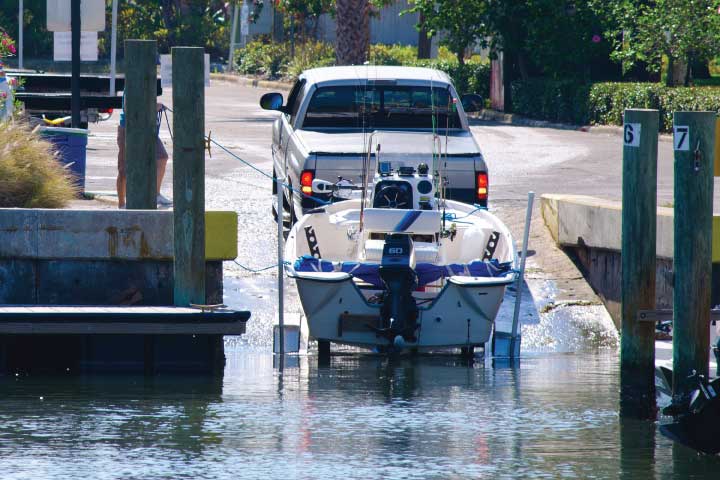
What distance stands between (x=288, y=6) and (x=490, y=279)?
3374cm

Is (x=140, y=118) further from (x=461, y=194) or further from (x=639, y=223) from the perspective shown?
(x=639, y=223)

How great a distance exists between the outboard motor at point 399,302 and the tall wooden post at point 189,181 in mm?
1428

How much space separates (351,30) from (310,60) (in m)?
10.8

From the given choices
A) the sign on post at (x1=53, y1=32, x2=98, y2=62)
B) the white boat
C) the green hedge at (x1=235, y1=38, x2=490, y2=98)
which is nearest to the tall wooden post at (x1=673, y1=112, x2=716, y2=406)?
the white boat

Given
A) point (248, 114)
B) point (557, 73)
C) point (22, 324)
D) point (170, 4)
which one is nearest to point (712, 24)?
point (557, 73)

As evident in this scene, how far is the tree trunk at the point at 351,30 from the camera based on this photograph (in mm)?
34844

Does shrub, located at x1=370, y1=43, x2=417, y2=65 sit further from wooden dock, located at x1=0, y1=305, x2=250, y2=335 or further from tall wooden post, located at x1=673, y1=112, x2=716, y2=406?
tall wooden post, located at x1=673, y1=112, x2=716, y2=406

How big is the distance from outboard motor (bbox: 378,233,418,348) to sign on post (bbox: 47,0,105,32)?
8.82 metres

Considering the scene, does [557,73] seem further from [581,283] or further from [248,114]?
[581,283]

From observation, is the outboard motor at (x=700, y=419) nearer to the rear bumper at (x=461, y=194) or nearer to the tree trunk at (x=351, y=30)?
the rear bumper at (x=461, y=194)

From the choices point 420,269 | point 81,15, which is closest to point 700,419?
point 420,269

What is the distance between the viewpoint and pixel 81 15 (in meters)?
18.4

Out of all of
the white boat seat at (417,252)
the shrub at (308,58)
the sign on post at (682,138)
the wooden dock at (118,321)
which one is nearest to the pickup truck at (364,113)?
the white boat seat at (417,252)

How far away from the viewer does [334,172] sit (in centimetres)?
1343
